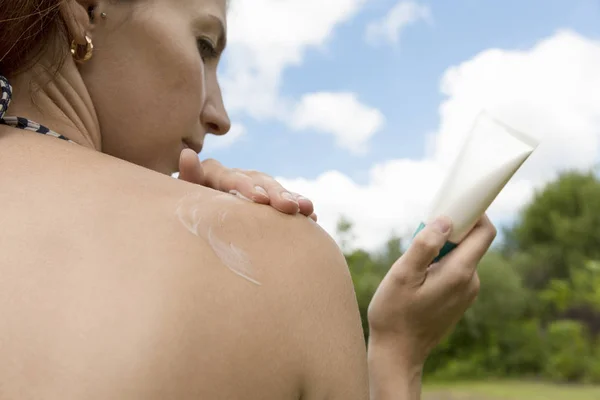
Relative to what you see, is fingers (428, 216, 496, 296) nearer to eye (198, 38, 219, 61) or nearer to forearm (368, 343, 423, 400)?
forearm (368, 343, 423, 400)

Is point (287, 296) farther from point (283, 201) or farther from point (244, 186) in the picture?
point (244, 186)

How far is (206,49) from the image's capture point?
1030 millimetres

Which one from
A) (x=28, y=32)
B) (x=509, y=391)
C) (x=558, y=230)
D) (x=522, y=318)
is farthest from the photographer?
(x=558, y=230)

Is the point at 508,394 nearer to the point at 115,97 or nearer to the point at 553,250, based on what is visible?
the point at 553,250

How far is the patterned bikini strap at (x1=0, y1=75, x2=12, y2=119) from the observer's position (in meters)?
0.83

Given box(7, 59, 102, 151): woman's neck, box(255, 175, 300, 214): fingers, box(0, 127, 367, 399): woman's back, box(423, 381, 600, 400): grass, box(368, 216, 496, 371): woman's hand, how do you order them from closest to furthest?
box(0, 127, 367, 399): woman's back → box(255, 175, 300, 214): fingers → box(7, 59, 102, 151): woman's neck → box(368, 216, 496, 371): woman's hand → box(423, 381, 600, 400): grass

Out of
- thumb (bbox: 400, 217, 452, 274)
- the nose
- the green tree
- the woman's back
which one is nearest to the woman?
the woman's back

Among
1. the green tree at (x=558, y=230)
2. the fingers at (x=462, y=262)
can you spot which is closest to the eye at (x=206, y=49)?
the fingers at (x=462, y=262)

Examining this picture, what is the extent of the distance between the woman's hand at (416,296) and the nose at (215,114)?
39cm

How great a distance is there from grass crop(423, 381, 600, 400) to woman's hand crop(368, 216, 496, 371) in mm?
9340

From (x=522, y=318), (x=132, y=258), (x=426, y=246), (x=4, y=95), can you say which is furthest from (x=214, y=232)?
(x=522, y=318)

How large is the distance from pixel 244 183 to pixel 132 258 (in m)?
0.31

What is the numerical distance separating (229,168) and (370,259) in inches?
476

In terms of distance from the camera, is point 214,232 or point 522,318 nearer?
point 214,232
